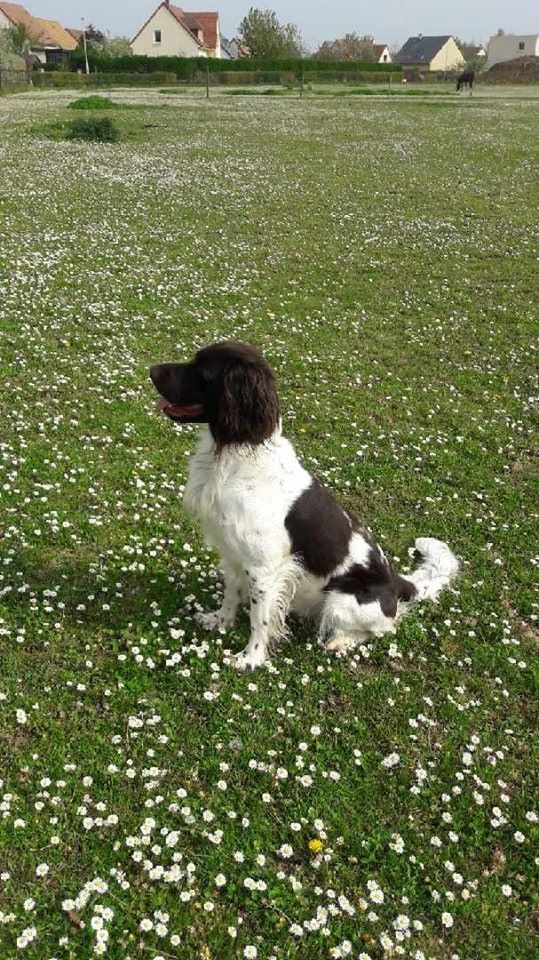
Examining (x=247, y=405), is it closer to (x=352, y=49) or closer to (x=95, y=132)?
(x=95, y=132)

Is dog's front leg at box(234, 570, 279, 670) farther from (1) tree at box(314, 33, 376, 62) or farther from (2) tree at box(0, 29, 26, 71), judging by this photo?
(1) tree at box(314, 33, 376, 62)

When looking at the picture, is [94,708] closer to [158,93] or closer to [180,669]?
[180,669]

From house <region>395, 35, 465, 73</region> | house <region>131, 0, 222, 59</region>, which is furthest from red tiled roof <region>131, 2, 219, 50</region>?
house <region>395, 35, 465, 73</region>

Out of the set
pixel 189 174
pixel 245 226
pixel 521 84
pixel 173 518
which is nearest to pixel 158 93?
pixel 189 174

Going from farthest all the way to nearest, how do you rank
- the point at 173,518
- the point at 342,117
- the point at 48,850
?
the point at 342,117 → the point at 173,518 → the point at 48,850

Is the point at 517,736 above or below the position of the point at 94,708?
below

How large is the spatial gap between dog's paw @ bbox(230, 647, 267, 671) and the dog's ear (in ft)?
5.64

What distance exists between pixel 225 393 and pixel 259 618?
1849mm

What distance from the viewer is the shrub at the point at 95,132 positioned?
32.0m

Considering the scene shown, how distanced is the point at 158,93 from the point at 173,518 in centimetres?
6562

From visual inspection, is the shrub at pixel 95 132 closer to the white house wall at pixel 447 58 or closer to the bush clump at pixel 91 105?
the bush clump at pixel 91 105

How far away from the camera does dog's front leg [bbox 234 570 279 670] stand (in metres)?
5.35

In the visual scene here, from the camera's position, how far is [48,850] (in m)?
4.01

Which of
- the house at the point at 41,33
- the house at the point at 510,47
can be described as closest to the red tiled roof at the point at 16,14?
the house at the point at 41,33
